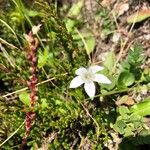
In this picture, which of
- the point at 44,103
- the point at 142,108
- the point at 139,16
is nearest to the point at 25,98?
the point at 44,103

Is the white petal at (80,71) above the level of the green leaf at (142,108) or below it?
above

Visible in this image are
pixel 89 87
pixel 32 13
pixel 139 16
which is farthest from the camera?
pixel 32 13

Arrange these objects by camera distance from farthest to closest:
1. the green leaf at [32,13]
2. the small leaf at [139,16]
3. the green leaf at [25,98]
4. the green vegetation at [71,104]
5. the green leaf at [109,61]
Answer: the green leaf at [32,13], the small leaf at [139,16], the green leaf at [109,61], the green leaf at [25,98], the green vegetation at [71,104]

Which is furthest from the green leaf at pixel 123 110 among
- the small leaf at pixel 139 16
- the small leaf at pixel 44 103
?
the small leaf at pixel 139 16

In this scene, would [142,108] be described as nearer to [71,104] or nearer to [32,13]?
[71,104]

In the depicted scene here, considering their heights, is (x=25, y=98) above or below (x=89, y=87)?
above

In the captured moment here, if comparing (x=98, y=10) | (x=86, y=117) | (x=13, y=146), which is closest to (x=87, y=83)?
(x=86, y=117)

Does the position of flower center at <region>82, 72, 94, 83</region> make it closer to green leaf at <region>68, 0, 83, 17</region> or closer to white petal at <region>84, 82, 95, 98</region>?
white petal at <region>84, 82, 95, 98</region>

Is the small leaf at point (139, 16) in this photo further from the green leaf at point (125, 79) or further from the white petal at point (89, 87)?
the white petal at point (89, 87)
